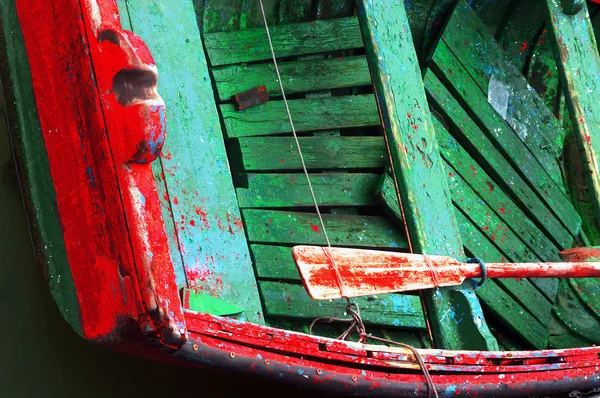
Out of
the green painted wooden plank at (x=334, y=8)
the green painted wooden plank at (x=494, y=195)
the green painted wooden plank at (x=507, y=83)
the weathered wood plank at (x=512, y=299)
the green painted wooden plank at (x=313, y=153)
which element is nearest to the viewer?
the green painted wooden plank at (x=313, y=153)

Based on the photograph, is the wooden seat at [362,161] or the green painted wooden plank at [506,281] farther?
the green painted wooden plank at [506,281]

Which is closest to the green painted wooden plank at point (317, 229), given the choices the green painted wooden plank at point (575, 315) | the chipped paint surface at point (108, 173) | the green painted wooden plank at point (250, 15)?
the green painted wooden plank at point (250, 15)

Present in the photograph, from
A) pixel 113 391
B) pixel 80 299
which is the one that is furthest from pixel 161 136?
pixel 113 391

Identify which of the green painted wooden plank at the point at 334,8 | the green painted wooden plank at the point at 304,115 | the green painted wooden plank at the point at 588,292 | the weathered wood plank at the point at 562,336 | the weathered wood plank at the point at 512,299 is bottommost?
the weathered wood plank at the point at 562,336

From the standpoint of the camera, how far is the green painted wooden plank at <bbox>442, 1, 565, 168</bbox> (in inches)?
193

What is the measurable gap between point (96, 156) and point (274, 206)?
1465mm

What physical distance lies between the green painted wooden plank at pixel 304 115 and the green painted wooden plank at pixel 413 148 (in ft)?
0.99

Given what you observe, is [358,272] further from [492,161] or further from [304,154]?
[492,161]

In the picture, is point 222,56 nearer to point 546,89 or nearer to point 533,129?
point 533,129

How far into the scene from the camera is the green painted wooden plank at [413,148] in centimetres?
382

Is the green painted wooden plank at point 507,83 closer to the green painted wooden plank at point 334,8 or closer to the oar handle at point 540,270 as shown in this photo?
the green painted wooden plank at point 334,8

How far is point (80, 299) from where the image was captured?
8.78 ft

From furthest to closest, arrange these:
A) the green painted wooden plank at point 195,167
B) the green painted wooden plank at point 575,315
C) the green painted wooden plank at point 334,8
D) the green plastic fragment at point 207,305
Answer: the green painted wooden plank at point 575,315 < the green painted wooden plank at point 334,8 < the green painted wooden plank at point 195,167 < the green plastic fragment at point 207,305

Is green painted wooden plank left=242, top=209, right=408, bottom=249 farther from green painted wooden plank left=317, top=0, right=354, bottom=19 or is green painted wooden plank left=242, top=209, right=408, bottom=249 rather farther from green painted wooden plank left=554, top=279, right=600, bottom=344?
green painted wooden plank left=554, top=279, right=600, bottom=344
